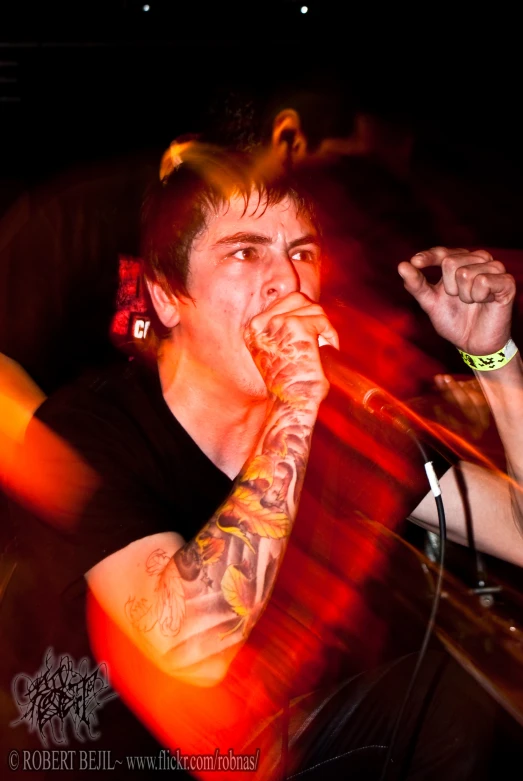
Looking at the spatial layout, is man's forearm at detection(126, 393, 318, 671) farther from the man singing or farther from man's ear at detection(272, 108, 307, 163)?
man's ear at detection(272, 108, 307, 163)

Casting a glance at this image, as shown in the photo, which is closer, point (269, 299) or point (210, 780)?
point (210, 780)

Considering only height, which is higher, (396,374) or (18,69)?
(18,69)

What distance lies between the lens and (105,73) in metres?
3.20

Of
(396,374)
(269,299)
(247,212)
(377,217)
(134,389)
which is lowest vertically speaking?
(396,374)

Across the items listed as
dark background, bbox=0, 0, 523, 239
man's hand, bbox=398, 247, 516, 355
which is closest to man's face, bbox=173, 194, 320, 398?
man's hand, bbox=398, 247, 516, 355

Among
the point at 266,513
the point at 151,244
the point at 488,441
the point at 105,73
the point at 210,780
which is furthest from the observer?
the point at 105,73

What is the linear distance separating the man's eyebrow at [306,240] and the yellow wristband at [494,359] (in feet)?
1.34

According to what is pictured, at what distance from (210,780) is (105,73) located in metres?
2.87

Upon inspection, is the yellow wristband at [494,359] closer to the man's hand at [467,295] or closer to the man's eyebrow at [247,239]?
the man's hand at [467,295]

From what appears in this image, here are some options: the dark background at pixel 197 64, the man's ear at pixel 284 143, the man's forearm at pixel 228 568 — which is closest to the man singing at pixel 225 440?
the man's forearm at pixel 228 568

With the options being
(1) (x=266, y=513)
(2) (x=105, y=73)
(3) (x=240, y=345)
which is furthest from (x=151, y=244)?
(2) (x=105, y=73)

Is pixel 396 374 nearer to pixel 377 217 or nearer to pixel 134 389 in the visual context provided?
pixel 377 217

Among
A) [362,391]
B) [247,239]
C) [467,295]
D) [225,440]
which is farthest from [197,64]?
[362,391]

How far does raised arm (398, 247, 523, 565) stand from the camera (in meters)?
1.30
